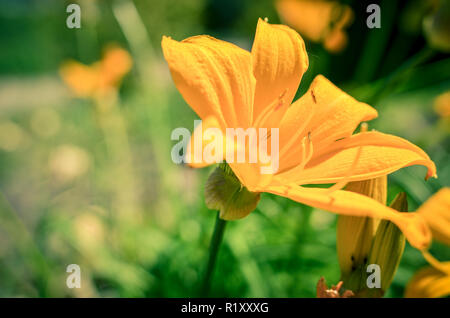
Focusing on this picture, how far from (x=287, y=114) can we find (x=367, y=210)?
15 centimetres

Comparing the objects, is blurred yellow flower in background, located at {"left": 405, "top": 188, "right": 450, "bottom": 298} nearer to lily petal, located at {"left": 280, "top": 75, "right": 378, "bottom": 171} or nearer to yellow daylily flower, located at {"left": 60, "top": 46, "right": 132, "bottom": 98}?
lily petal, located at {"left": 280, "top": 75, "right": 378, "bottom": 171}

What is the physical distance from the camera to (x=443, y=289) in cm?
32

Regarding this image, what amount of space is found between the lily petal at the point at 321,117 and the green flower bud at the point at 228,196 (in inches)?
2.4

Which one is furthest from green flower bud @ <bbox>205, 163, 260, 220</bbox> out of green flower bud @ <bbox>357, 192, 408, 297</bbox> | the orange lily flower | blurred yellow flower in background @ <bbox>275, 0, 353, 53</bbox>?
blurred yellow flower in background @ <bbox>275, 0, 353, 53</bbox>

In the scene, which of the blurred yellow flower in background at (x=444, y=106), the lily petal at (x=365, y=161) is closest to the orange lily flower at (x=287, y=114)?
the lily petal at (x=365, y=161)

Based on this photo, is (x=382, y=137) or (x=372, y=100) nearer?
(x=382, y=137)

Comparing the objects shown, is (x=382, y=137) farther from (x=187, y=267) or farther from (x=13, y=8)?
(x=13, y=8)

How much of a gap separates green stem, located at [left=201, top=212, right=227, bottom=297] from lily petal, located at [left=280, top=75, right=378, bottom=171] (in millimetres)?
78

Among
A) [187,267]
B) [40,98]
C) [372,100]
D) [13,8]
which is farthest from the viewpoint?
[13,8]

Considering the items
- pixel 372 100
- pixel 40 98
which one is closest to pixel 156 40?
pixel 40 98

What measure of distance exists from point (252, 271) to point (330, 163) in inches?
15.1

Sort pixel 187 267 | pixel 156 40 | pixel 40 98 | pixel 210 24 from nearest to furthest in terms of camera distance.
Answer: pixel 187 267
pixel 40 98
pixel 156 40
pixel 210 24

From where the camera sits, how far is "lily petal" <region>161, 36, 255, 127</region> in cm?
29

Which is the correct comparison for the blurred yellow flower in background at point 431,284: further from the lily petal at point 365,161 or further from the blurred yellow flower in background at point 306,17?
the blurred yellow flower in background at point 306,17
